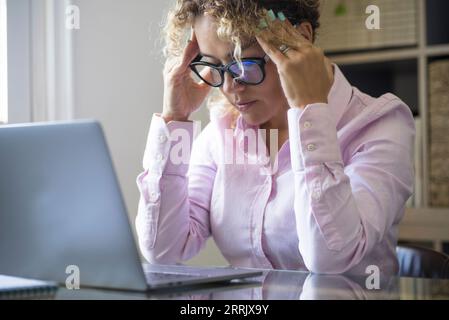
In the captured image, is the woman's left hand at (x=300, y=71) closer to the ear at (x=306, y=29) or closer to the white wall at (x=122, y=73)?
the ear at (x=306, y=29)

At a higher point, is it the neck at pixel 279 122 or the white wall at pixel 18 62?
the white wall at pixel 18 62

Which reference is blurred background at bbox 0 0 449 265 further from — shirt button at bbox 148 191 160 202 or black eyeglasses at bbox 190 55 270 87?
shirt button at bbox 148 191 160 202

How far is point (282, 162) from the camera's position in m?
1.59

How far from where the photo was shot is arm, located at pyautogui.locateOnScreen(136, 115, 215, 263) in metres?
1.57

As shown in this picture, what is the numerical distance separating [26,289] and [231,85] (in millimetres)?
703

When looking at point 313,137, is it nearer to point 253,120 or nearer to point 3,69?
point 253,120

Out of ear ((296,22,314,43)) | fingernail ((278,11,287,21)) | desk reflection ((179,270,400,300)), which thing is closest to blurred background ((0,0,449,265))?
ear ((296,22,314,43))

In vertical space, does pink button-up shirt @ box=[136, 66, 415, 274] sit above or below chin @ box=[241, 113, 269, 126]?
below

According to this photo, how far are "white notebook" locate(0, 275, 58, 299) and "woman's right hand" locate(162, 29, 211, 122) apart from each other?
2.28 ft

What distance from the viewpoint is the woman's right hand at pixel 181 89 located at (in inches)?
64.9

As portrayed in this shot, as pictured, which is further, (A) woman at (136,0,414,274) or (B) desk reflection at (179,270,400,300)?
(A) woman at (136,0,414,274)

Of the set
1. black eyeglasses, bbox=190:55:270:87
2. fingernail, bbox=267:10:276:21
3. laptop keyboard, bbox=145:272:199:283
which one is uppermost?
fingernail, bbox=267:10:276:21

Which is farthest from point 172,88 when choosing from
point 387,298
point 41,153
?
point 387,298

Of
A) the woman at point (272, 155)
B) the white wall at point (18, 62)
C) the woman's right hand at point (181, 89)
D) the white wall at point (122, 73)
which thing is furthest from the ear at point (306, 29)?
the white wall at point (18, 62)
